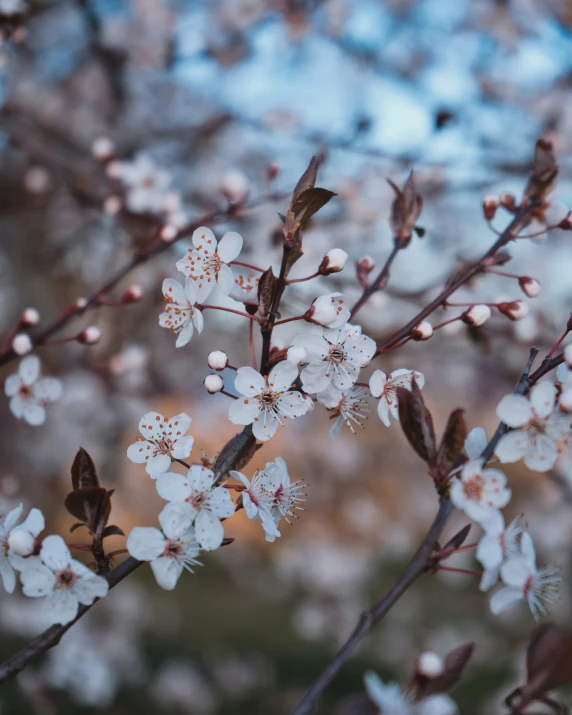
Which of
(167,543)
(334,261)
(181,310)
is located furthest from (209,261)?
(167,543)

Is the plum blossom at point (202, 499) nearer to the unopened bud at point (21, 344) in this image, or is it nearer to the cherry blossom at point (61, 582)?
the cherry blossom at point (61, 582)

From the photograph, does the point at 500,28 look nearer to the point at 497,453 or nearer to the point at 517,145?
the point at 517,145

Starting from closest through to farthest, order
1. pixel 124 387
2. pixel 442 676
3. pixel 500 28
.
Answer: pixel 442 676, pixel 124 387, pixel 500 28

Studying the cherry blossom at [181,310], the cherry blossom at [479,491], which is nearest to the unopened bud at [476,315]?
the cherry blossom at [479,491]

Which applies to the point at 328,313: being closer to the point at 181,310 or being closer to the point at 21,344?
the point at 181,310

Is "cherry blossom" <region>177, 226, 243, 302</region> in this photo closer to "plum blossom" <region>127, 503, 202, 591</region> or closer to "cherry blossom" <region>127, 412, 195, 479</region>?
"cherry blossom" <region>127, 412, 195, 479</region>

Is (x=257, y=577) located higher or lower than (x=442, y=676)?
lower

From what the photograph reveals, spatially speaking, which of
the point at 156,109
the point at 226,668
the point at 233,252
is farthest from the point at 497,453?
the point at 226,668

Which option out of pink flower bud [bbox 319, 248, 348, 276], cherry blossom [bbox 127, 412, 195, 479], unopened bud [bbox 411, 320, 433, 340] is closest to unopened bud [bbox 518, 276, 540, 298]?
unopened bud [bbox 411, 320, 433, 340]
